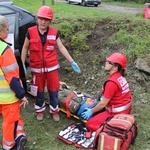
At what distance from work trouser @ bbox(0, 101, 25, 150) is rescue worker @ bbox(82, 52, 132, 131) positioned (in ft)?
3.31

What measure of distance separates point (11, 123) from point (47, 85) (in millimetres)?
993

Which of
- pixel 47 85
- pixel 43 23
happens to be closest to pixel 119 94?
pixel 47 85

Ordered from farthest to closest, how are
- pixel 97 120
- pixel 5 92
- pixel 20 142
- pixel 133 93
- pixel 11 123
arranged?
pixel 133 93 < pixel 97 120 < pixel 20 142 < pixel 11 123 < pixel 5 92

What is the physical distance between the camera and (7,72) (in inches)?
120

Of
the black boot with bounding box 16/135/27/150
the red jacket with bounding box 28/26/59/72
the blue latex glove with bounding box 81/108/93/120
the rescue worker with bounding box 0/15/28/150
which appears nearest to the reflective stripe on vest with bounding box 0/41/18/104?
the rescue worker with bounding box 0/15/28/150

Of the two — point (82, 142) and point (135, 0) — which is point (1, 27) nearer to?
point (82, 142)

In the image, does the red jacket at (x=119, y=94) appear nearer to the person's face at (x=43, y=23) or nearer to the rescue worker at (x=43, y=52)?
the rescue worker at (x=43, y=52)

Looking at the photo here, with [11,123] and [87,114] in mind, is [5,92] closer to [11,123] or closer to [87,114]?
[11,123]

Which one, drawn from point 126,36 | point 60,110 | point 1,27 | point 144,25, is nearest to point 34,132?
point 60,110

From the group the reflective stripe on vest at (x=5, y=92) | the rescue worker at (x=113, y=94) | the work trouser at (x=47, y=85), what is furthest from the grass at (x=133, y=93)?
the reflective stripe on vest at (x=5, y=92)

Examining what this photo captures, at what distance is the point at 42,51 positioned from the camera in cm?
388

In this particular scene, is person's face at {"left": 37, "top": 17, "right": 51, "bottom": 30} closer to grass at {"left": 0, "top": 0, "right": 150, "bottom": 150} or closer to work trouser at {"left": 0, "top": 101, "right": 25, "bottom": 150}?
work trouser at {"left": 0, "top": 101, "right": 25, "bottom": 150}

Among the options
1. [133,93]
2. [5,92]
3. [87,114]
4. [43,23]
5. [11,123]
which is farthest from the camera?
[133,93]

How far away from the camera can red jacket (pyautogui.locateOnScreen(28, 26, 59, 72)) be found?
382 cm
